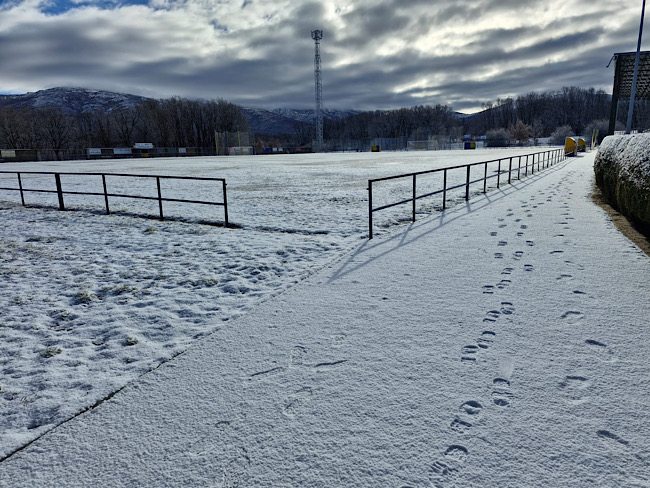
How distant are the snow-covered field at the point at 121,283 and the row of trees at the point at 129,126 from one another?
94538mm

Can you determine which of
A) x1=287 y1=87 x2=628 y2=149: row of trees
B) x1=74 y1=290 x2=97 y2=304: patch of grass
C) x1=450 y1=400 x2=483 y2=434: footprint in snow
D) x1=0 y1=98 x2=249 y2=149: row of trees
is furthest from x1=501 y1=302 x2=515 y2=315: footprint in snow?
x1=287 y1=87 x2=628 y2=149: row of trees

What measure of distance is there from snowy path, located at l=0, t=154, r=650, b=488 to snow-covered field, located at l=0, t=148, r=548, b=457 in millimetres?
407

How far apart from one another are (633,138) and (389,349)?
9408 mm

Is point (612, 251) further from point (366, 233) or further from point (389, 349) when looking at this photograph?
point (389, 349)

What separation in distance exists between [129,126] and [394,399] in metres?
124

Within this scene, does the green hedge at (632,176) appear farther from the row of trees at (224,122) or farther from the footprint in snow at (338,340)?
the row of trees at (224,122)

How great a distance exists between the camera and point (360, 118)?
635 feet

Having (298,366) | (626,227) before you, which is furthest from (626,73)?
(298,366)

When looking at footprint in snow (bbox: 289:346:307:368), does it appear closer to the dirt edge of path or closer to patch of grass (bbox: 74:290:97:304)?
patch of grass (bbox: 74:290:97:304)

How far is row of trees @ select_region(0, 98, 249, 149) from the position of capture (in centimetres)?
8612

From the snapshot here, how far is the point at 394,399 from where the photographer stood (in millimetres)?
2842

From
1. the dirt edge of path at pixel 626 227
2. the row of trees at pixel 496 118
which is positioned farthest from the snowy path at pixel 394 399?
the row of trees at pixel 496 118

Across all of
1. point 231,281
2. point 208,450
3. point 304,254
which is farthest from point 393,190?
point 208,450

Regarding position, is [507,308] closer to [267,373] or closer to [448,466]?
[448,466]
